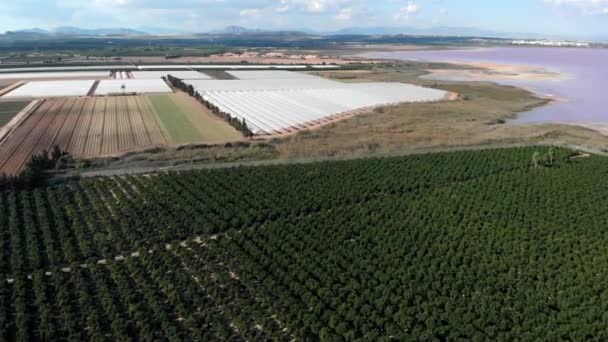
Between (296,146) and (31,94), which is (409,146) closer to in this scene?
(296,146)

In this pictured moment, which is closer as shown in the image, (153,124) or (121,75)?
(153,124)

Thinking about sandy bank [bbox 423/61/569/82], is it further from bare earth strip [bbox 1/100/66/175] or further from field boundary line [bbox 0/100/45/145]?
bare earth strip [bbox 1/100/66/175]

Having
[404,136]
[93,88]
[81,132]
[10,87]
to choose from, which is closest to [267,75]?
[93,88]

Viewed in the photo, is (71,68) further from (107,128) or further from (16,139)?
(16,139)

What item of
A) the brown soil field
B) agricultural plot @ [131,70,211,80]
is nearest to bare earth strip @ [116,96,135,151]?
the brown soil field

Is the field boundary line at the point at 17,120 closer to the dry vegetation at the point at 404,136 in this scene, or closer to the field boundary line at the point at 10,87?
the field boundary line at the point at 10,87

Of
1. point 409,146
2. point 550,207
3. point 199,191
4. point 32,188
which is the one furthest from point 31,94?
point 550,207

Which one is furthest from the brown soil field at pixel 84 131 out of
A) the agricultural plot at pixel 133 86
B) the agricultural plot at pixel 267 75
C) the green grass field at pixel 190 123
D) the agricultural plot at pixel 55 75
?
the agricultural plot at pixel 267 75
